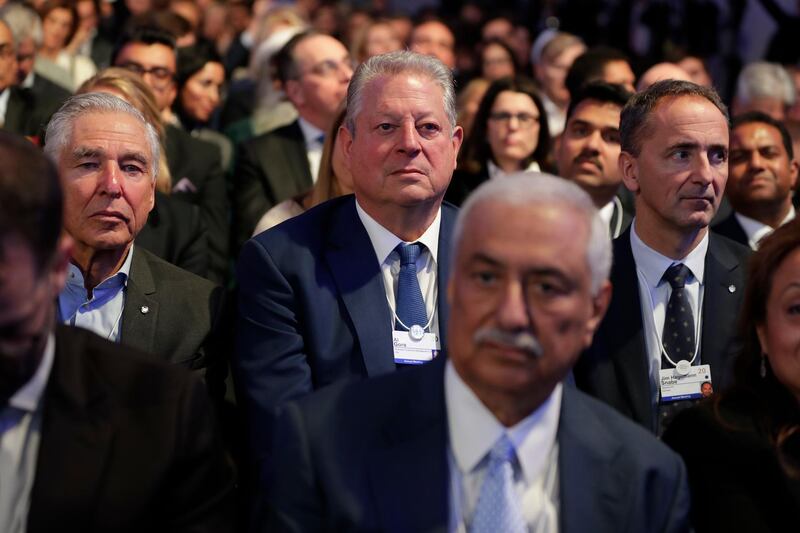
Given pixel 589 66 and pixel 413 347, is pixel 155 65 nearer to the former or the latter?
pixel 589 66

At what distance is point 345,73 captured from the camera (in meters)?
6.61

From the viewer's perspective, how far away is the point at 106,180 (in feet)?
11.8

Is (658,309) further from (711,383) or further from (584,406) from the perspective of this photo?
(584,406)

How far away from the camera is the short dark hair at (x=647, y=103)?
3961mm

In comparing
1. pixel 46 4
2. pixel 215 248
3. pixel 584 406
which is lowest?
pixel 584 406

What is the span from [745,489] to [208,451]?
1.16 meters

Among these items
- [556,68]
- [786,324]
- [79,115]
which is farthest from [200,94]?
[786,324]

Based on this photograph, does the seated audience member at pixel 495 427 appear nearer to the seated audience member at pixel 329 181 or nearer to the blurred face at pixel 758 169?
the seated audience member at pixel 329 181

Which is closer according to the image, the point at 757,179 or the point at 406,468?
the point at 406,468

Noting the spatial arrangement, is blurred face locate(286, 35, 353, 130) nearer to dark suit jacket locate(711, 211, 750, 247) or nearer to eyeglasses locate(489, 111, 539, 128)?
eyeglasses locate(489, 111, 539, 128)

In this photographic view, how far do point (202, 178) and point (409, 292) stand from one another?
2735 millimetres

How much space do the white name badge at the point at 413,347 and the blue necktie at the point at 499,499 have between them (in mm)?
1113

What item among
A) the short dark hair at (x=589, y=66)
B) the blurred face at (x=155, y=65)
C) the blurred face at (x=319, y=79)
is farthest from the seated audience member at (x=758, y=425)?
the blurred face at (x=155, y=65)

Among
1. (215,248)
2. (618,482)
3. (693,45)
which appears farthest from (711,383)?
(693,45)
